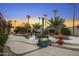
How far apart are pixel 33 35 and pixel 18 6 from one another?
0.41m

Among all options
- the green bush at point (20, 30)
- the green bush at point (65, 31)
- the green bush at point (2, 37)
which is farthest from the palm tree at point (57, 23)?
the green bush at point (2, 37)

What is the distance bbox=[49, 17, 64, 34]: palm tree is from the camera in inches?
253

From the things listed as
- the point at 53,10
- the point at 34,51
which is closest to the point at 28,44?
the point at 34,51

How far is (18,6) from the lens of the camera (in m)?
6.42

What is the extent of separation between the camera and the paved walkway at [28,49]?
641 centimetres

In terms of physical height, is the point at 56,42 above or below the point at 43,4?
below

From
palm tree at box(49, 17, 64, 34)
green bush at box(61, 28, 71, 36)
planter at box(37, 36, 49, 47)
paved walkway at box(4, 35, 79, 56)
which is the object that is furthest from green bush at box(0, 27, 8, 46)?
green bush at box(61, 28, 71, 36)

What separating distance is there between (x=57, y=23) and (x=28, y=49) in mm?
484

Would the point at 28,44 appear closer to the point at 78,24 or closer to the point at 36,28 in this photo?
the point at 36,28

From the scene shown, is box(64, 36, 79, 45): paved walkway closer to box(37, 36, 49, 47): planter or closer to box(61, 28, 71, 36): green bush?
box(61, 28, 71, 36): green bush

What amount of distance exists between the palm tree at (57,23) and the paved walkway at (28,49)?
0.25m

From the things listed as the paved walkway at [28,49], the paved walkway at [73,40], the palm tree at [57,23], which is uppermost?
the palm tree at [57,23]

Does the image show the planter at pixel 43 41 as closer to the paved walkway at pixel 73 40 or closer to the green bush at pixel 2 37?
the paved walkway at pixel 73 40

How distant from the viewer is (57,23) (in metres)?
6.45
